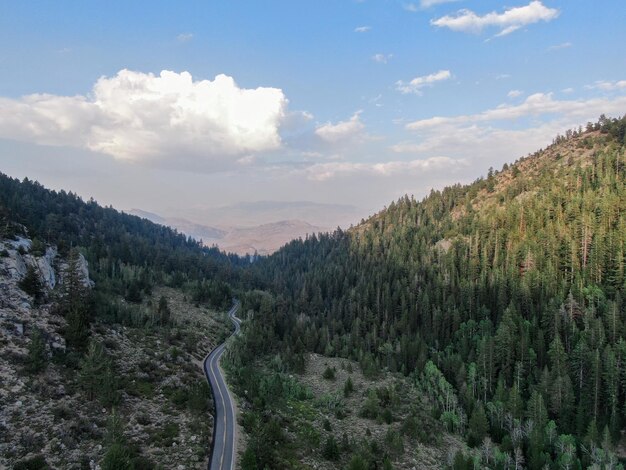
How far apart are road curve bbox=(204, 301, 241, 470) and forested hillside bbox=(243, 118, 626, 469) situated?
24.9 m

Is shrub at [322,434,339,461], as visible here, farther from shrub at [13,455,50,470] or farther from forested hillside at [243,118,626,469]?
shrub at [13,455,50,470]

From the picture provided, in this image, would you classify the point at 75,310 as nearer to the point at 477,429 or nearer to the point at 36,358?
the point at 36,358

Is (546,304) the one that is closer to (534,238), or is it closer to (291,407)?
(534,238)

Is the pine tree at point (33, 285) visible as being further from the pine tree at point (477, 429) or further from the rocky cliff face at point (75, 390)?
the pine tree at point (477, 429)

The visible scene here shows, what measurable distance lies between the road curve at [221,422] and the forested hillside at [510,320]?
24915 mm

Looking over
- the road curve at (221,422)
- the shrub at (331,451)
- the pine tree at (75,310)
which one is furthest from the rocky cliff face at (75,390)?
the shrub at (331,451)

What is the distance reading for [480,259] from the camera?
157500 millimetres

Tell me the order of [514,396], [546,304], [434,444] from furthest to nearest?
[546,304] < [514,396] < [434,444]

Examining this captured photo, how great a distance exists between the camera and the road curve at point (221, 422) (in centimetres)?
4512

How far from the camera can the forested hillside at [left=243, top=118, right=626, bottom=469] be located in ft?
249

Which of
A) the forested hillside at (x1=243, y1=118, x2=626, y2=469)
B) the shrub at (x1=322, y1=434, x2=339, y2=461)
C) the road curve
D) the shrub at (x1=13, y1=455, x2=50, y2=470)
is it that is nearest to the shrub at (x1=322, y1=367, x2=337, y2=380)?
the forested hillside at (x1=243, y1=118, x2=626, y2=469)

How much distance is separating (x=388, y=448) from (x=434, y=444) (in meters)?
10.5

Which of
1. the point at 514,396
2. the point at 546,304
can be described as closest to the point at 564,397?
the point at 514,396

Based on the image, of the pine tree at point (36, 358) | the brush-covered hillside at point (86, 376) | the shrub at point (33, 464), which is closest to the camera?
the shrub at point (33, 464)
